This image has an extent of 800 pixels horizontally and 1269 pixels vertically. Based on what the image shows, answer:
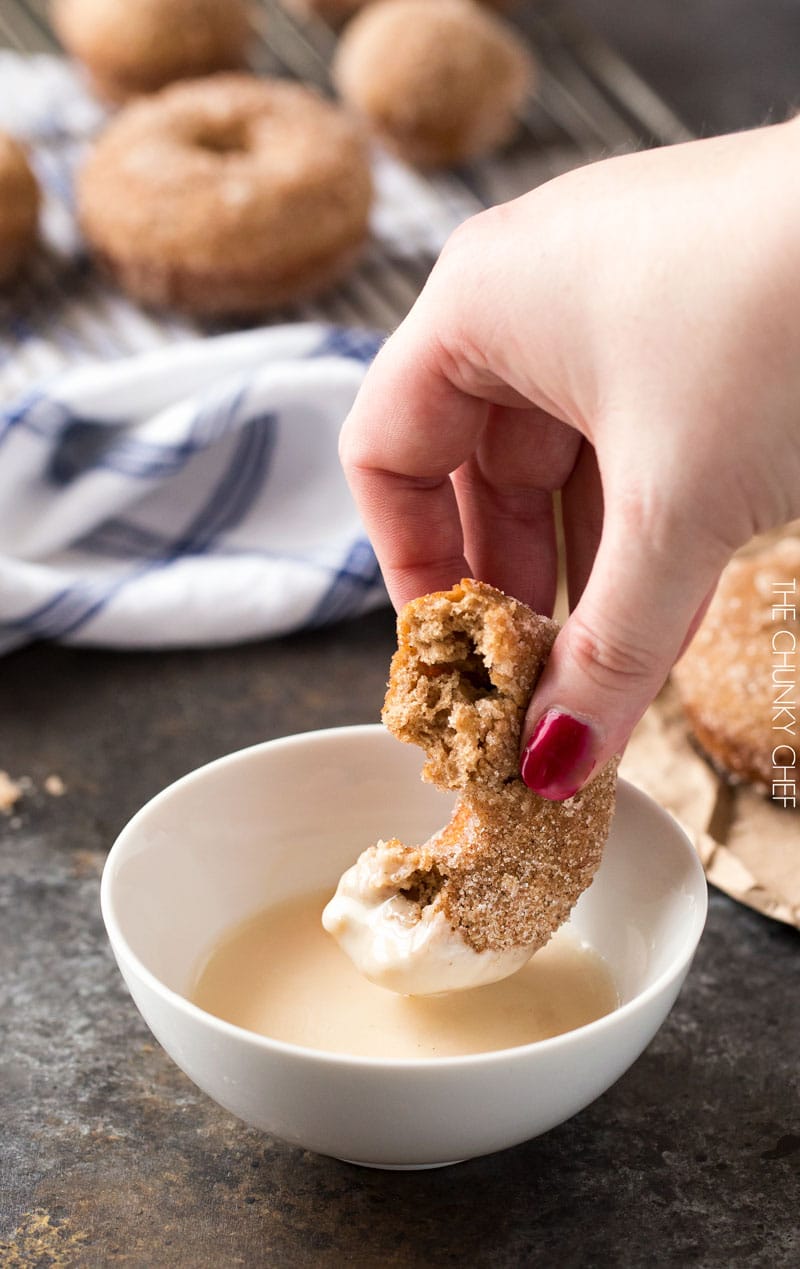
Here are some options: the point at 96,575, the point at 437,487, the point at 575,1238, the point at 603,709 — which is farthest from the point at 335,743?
the point at 96,575

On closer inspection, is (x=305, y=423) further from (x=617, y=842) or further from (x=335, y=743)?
(x=617, y=842)

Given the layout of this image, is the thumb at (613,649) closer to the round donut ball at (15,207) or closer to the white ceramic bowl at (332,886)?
the white ceramic bowl at (332,886)

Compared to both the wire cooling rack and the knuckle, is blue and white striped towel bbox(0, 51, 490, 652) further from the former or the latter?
the knuckle

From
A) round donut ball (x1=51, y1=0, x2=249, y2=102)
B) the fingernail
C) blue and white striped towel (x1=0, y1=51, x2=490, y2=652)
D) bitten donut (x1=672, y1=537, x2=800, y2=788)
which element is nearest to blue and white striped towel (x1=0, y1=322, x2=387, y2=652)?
blue and white striped towel (x1=0, y1=51, x2=490, y2=652)

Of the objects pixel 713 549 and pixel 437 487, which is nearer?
pixel 713 549

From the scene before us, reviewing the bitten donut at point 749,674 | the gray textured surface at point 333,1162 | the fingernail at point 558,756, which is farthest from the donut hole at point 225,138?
the fingernail at point 558,756

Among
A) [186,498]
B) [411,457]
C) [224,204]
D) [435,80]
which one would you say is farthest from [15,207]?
[411,457]

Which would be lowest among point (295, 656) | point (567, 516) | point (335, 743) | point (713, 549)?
point (295, 656)
